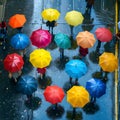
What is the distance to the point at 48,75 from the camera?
16656mm

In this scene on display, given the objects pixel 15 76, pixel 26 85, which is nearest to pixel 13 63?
pixel 15 76

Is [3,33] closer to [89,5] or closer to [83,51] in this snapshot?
[83,51]

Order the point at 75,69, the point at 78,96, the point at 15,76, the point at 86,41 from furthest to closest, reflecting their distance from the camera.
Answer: the point at 86,41, the point at 15,76, the point at 75,69, the point at 78,96

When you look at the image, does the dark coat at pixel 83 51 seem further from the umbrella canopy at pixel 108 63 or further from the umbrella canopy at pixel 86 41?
the umbrella canopy at pixel 108 63

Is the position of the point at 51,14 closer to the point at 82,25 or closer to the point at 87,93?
the point at 82,25

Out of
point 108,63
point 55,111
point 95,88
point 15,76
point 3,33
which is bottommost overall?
point 55,111

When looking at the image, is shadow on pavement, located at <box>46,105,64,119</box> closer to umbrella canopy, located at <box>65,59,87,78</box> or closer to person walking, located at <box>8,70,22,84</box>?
umbrella canopy, located at <box>65,59,87,78</box>

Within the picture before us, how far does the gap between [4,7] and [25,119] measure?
705 cm

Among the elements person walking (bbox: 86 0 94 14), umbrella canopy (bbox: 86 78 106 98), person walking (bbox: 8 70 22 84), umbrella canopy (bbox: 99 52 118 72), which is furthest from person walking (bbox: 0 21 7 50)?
umbrella canopy (bbox: 86 78 106 98)

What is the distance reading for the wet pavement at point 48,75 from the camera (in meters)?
15.3

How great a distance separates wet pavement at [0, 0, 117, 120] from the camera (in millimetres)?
15312

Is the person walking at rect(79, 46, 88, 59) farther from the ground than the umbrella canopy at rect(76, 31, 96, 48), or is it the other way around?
the umbrella canopy at rect(76, 31, 96, 48)

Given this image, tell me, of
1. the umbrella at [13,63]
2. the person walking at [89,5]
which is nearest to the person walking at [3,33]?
the umbrella at [13,63]

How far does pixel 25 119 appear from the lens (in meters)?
15.2
